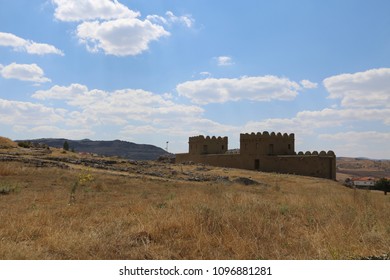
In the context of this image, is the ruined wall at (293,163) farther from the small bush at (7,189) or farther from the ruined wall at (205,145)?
the small bush at (7,189)

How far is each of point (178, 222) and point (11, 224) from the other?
276 cm

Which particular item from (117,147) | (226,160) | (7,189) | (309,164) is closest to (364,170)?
(226,160)

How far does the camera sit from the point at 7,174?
16.4 metres

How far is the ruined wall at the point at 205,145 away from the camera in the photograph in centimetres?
4706

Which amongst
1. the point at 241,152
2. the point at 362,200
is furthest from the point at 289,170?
the point at 362,200

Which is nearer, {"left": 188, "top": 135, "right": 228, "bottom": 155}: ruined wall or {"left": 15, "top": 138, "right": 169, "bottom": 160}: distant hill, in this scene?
{"left": 188, "top": 135, "right": 228, "bottom": 155}: ruined wall

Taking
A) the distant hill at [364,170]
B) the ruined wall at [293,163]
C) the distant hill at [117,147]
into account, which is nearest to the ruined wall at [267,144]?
the ruined wall at [293,163]

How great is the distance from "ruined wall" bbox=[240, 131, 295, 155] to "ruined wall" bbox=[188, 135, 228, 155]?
8.76 m

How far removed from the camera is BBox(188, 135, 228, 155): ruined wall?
4706cm

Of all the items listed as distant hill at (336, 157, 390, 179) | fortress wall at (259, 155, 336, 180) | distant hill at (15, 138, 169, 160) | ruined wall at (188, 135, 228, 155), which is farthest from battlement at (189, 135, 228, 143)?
distant hill at (15, 138, 169, 160)

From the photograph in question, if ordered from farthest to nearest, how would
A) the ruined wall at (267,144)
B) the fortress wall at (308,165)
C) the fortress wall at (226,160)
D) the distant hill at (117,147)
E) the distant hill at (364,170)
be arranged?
1. the distant hill at (117,147)
2. the distant hill at (364,170)
3. the fortress wall at (226,160)
4. the ruined wall at (267,144)
5. the fortress wall at (308,165)

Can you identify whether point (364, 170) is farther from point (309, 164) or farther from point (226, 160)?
point (309, 164)

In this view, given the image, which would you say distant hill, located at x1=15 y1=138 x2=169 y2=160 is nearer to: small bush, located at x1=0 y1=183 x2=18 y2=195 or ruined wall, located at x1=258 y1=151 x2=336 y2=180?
ruined wall, located at x1=258 y1=151 x2=336 y2=180
